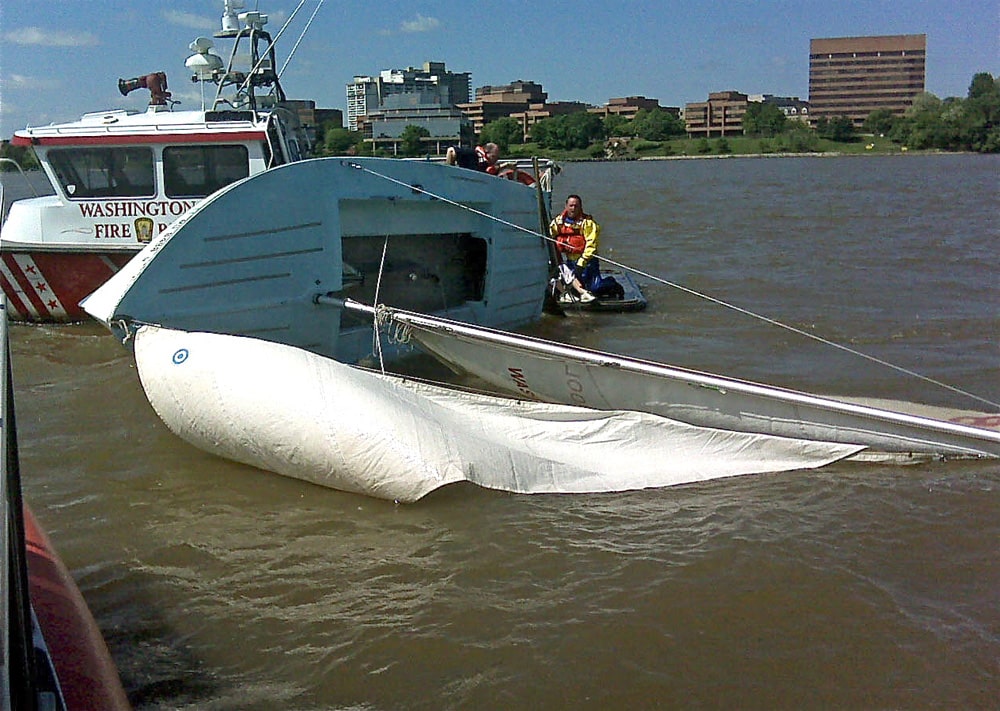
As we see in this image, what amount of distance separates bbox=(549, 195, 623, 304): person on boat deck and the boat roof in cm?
376

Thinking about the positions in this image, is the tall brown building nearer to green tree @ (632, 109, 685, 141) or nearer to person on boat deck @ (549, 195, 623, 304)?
green tree @ (632, 109, 685, 141)

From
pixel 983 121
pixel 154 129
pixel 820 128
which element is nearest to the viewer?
pixel 154 129

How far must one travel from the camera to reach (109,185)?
36.6ft

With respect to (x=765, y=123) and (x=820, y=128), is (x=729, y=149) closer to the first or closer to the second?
(x=820, y=128)

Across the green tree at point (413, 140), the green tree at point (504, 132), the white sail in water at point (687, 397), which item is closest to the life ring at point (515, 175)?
the white sail in water at point (687, 397)

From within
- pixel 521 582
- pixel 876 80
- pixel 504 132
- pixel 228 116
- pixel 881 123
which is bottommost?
pixel 521 582

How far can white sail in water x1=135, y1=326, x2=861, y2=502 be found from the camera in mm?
5461

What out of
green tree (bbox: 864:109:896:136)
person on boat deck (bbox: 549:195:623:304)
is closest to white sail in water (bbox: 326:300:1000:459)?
person on boat deck (bbox: 549:195:623:304)

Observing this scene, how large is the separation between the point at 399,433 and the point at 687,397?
2.01 metres

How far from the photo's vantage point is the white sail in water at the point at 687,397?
602 centimetres

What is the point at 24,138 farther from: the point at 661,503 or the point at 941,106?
the point at 941,106

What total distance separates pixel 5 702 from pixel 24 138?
427 inches

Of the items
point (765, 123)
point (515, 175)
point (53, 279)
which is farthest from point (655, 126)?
point (53, 279)

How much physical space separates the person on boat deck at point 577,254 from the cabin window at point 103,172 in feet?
15.8
